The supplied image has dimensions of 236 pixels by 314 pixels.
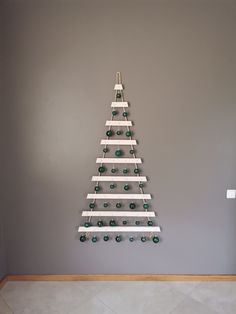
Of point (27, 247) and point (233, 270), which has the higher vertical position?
point (27, 247)

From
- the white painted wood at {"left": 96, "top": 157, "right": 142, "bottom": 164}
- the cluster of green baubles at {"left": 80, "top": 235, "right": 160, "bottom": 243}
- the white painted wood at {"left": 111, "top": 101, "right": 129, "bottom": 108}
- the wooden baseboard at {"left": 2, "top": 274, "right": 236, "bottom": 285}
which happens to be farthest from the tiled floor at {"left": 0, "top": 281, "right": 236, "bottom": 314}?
the white painted wood at {"left": 111, "top": 101, "right": 129, "bottom": 108}

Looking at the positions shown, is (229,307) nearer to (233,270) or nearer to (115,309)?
(233,270)

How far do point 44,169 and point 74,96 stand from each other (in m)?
0.75

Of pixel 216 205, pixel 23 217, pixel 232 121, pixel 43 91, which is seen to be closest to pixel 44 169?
pixel 23 217

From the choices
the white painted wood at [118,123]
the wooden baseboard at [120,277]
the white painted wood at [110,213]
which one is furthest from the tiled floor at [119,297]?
the white painted wood at [118,123]

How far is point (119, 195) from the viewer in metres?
2.09

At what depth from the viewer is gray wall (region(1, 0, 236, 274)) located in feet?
6.52

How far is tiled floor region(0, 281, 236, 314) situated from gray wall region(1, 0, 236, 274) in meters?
0.14

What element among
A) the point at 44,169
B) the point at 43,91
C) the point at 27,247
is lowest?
the point at 27,247

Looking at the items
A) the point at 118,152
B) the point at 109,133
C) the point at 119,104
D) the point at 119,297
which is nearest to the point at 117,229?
the point at 119,297

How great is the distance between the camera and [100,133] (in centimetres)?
207

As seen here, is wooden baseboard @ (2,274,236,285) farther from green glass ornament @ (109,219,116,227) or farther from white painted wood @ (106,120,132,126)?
white painted wood @ (106,120,132,126)

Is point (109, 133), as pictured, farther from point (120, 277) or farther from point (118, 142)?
point (120, 277)

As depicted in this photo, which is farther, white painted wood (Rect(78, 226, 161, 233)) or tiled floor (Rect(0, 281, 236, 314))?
white painted wood (Rect(78, 226, 161, 233))
